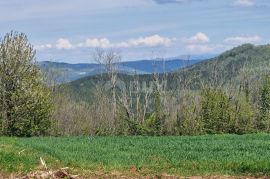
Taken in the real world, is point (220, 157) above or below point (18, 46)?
below

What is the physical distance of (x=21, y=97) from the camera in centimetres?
4669

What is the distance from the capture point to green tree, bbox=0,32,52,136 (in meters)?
46.7

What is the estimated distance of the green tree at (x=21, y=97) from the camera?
46719mm

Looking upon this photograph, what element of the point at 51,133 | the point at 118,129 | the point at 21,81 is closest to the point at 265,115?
the point at 118,129

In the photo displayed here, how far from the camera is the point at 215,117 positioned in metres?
59.6

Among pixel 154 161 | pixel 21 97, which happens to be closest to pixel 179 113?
pixel 21 97

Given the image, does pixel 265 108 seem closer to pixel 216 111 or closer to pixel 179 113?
pixel 216 111

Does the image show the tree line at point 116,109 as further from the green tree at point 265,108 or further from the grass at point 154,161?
the grass at point 154,161

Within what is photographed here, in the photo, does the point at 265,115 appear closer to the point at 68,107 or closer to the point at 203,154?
the point at 68,107

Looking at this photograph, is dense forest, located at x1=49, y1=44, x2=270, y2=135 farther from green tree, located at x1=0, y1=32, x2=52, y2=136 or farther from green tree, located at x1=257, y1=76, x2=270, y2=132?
green tree, located at x1=0, y1=32, x2=52, y2=136

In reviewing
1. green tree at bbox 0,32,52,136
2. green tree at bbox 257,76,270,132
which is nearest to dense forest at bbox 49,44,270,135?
green tree at bbox 257,76,270,132

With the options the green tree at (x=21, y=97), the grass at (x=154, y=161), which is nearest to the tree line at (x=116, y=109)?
the green tree at (x=21, y=97)

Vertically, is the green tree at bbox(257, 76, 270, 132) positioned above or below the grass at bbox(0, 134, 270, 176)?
below

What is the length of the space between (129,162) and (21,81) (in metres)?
28.9
